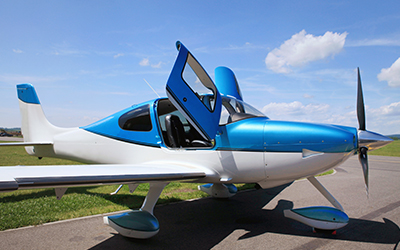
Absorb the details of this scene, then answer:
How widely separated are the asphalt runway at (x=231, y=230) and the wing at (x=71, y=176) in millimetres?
1011

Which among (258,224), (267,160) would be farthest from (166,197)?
(267,160)

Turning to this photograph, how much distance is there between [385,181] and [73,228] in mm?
9651

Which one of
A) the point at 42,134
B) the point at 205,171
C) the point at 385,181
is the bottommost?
the point at 385,181

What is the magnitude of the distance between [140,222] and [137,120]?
1992 millimetres

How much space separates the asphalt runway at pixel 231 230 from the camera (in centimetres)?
361

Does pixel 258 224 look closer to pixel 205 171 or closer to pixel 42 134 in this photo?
pixel 205 171

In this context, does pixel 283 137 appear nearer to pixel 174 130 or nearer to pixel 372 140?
pixel 372 140

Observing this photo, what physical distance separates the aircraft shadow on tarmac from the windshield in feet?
6.12

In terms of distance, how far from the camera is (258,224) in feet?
14.7

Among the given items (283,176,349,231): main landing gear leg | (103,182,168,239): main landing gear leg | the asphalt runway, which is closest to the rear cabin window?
(103,182,168,239): main landing gear leg

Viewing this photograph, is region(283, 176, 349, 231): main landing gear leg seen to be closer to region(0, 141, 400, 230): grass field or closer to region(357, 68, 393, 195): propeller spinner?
region(357, 68, 393, 195): propeller spinner

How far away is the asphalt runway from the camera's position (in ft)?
11.8

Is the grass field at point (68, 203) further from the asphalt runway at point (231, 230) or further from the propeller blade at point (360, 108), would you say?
the propeller blade at point (360, 108)

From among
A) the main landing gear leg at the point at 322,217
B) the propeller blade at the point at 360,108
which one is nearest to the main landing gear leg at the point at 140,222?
the main landing gear leg at the point at 322,217
